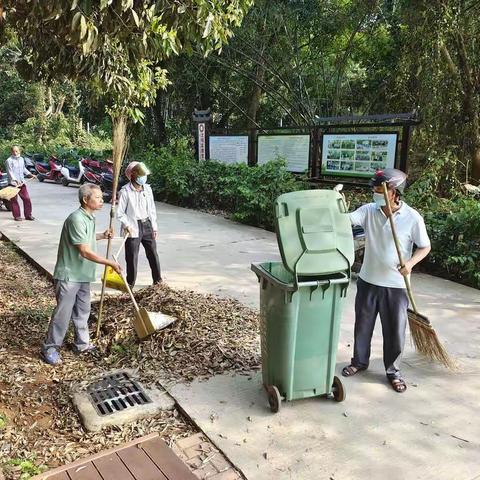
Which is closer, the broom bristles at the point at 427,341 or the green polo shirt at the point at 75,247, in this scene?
the broom bristles at the point at 427,341

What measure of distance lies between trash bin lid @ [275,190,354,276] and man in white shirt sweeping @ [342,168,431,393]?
50cm

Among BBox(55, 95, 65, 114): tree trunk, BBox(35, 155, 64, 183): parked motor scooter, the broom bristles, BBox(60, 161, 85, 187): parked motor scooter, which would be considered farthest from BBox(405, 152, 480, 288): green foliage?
BBox(55, 95, 65, 114): tree trunk

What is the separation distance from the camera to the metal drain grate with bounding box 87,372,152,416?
3.16 meters

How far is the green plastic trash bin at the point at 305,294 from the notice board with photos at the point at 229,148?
8.41 meters

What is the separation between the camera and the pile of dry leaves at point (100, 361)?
9.31 feet

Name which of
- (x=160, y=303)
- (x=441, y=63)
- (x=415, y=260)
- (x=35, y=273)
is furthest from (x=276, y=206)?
(x=441, y=63)

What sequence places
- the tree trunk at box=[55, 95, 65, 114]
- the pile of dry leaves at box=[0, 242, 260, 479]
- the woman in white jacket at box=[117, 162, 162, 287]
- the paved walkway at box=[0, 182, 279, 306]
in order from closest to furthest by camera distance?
the pile of dry leaves at box=[0, 242, 260, 479]
the woman in white jacket at box=[117, 162, 162, 287]
the paved walkway at box=[0, 182, 279, 306]
the tree trunk at box=[55, 95, 65, 114]

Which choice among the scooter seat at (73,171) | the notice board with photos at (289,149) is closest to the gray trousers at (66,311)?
the notice board with photos at (289,149)

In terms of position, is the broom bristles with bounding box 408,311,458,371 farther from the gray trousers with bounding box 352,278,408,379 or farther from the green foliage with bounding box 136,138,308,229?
the green foliage with bounding box 136,138,308,229

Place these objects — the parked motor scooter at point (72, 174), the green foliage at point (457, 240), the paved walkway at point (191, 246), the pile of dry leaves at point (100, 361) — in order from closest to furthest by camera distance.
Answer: the pile of dry leaves at point (100, 361)
the green foliage at point (457, 240)
the paved walkway at point (191, 246)
the parked motor scooter at point (72, 174)

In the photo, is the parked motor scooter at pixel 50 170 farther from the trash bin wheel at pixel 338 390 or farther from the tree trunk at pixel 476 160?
the trash bin wheel at pixel 338 390

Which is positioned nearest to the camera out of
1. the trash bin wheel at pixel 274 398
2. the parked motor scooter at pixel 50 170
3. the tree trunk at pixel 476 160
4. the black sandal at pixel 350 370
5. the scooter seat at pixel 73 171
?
the trash bin wheel at pixel 274 398

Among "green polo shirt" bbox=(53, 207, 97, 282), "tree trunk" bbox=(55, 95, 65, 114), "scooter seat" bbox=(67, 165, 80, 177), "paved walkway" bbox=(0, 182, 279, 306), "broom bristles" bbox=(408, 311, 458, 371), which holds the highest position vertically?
"tree trunk" bbox=(55, 95, 65, 114)

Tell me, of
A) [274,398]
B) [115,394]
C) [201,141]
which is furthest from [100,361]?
[201,141]
